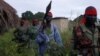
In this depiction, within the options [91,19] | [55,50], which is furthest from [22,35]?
[91,19]

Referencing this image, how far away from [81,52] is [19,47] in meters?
5.91

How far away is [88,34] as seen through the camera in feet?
30.4

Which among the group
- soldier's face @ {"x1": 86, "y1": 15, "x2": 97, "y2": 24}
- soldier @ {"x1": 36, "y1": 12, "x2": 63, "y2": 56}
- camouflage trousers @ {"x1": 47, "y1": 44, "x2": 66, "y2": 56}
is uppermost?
soldier's face @ {"x1": 86, "y1": 15, "x2": 97, "y2": 24}

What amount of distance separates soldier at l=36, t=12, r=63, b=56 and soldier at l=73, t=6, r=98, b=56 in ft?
6.87

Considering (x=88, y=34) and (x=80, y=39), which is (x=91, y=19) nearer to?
(x=88, y=34)

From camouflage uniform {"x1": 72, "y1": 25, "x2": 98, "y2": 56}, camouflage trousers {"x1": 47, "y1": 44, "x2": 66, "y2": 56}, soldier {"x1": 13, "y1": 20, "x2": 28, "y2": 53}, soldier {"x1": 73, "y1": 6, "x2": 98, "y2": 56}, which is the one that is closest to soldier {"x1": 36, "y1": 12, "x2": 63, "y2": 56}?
camouflage trousers {"x1": 47, "y1": 44, "x2": 66, "y2": 56}

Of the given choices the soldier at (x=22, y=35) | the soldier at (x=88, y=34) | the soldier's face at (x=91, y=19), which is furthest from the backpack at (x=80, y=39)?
the soldier at (x=22, y=35)

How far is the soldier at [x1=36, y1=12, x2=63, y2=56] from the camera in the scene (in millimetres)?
11398

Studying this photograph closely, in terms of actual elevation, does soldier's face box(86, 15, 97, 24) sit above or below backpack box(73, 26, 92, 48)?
above

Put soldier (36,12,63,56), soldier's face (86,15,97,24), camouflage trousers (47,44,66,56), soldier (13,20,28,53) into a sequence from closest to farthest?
1. soldier's face (86,15,97,24)
2. soldier (36,12,63,56)
3. camouflage trousers (47,44,66,56)
4. soldier (13,20,28,53)

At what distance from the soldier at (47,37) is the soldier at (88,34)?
2095 millimetres

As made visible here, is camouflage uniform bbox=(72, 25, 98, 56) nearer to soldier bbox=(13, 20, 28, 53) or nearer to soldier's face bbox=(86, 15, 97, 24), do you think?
soldier's face bbox=(86, 15, 97, 24)

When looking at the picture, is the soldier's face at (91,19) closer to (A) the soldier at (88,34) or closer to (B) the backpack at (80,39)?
(A) the soldier at (88,34)

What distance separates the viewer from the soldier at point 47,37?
11.4 m
